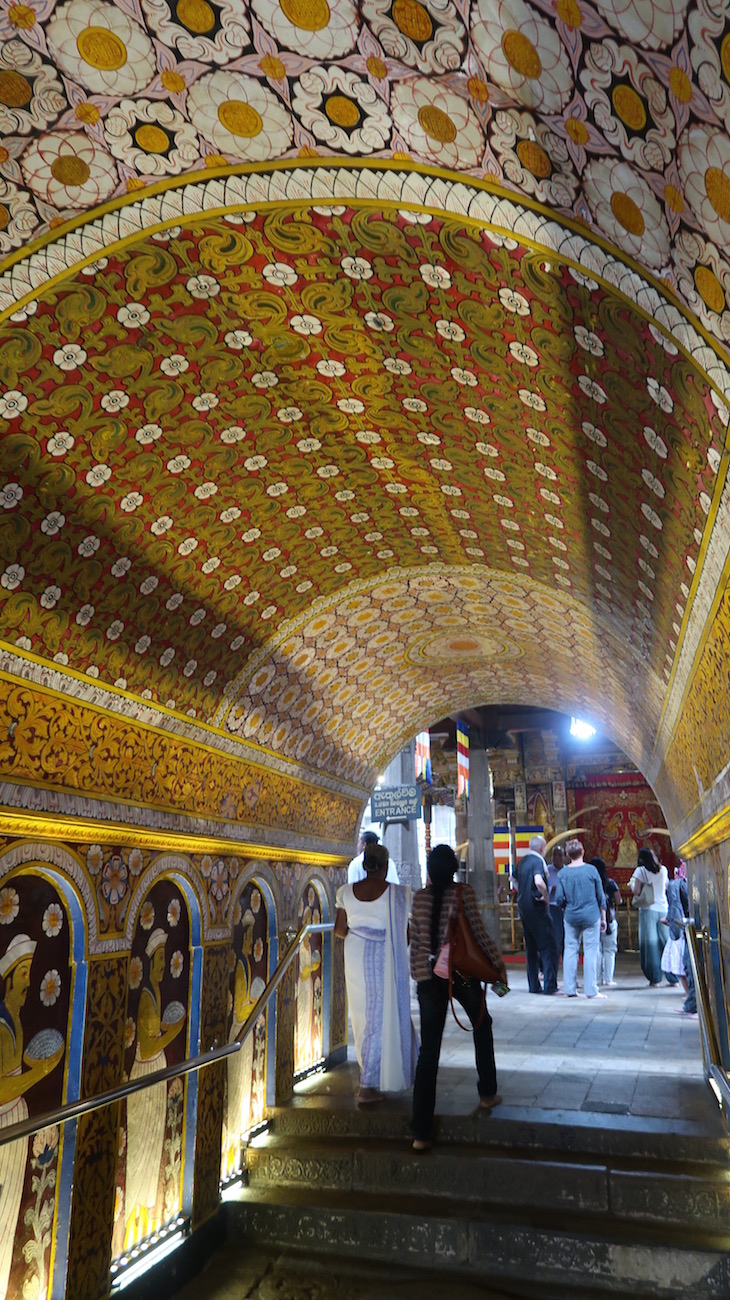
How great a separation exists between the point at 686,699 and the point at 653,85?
3.36 meters

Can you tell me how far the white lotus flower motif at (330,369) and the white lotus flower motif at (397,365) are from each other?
0.64ft

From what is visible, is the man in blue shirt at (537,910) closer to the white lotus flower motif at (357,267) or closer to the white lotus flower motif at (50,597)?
the white lotus flower motif at (50,597)

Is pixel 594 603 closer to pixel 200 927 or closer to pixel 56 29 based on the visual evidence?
pixel 200 927

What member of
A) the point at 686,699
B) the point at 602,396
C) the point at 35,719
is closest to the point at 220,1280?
the point at 35,719

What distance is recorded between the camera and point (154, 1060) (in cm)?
511

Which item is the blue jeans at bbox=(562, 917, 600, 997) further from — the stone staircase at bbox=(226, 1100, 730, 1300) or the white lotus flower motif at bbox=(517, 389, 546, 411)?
the white lotus flower motif at bbox=(517, 389, 546, 411)

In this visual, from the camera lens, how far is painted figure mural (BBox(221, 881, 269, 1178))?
5887 millimetres

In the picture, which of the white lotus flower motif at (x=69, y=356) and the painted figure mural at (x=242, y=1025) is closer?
the white lotus flower motif at (x=69, y=356)

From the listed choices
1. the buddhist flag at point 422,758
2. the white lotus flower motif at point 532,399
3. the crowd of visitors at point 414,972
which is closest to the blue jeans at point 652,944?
the crowd of visitors at point 414,972

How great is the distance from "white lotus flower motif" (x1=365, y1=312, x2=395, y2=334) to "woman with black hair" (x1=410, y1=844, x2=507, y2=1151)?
3.19 m

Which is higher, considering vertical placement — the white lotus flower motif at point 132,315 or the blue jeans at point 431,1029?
the white lotus flower motif at point 132,315

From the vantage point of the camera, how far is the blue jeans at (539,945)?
10258mm

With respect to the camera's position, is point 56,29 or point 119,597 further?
point 119,597

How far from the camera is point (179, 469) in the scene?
13.8ft
